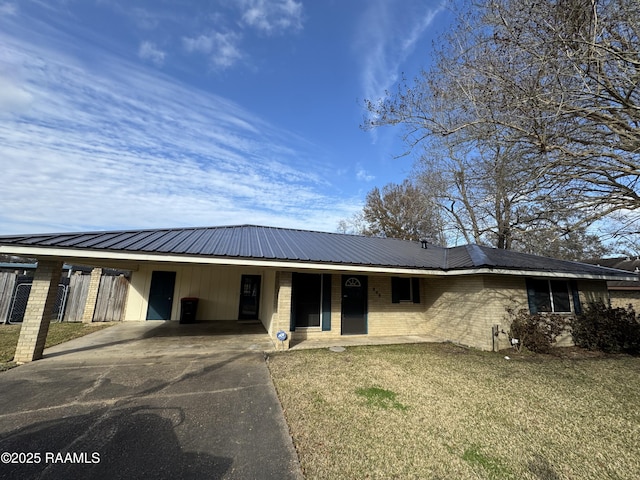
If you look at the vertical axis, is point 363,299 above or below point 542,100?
below

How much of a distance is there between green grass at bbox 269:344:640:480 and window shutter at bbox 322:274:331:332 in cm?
249

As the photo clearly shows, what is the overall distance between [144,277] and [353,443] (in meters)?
12.0

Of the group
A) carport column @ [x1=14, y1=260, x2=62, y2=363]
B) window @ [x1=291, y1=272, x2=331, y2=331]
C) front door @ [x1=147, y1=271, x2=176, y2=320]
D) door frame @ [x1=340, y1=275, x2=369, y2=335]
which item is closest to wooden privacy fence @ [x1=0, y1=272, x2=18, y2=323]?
front door @ [x1=147, y1=271, x2=176, y2=320]

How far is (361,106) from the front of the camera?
6.26 metres

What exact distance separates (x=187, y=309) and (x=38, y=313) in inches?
220

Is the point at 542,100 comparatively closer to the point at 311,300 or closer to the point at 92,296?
the point at 311,300

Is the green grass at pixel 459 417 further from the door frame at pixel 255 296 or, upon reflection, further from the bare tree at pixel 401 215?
the bare tree at pixel 401 215

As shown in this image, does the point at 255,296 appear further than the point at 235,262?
Yes

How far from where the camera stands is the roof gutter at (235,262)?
5.57 metres

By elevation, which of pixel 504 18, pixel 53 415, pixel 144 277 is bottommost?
pixel 53 415

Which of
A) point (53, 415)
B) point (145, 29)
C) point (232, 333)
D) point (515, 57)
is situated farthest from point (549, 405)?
point (145, 29)

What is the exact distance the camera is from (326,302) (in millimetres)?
9211

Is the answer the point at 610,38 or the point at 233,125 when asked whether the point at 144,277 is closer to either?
the point at 233,125

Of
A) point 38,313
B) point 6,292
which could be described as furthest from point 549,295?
point 6,292
